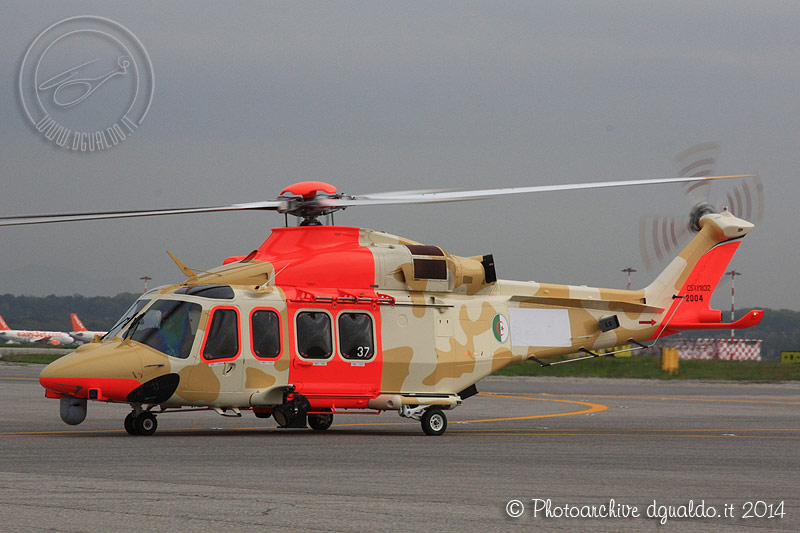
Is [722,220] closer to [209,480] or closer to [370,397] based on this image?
[370,397]

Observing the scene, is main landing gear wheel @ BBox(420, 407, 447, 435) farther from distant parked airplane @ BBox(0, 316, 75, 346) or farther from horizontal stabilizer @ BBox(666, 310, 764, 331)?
distant parked airplane @ BBox(0, 316, 75, 346)

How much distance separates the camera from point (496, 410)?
2734 cm

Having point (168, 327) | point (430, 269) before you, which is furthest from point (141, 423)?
point (430, 269)

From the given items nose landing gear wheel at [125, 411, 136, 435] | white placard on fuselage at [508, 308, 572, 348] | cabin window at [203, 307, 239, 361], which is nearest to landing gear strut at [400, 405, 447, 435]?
white placard on fuselage at [508, 308, 572, 348]

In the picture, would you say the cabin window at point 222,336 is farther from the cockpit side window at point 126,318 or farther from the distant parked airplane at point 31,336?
the distant parked airplane at point 31,336

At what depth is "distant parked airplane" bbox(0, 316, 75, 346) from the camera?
3960 inches

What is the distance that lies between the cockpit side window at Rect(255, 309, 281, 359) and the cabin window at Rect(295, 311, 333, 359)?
408 millimetres

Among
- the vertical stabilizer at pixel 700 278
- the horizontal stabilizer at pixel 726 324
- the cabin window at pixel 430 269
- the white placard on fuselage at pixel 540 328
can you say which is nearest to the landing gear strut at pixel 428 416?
the white placard on fuselage at pixel 540 328

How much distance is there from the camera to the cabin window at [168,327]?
1714 cm

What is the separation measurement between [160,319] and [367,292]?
4.00m

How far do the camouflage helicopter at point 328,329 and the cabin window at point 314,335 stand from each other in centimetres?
3

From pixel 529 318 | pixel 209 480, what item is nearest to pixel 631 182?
pixel 529 318

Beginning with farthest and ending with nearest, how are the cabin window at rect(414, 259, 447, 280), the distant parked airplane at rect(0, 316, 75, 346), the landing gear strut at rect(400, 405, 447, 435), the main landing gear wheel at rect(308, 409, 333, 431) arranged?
the distant parked airplane at rect(0, 316, 75, 346) → the main landing gear wheel at rect(308, 409, 333, 431) → the cabin window at rect(414, 259, 447, 280) → the landing gear strut at rect(400, 405, 447, 435)

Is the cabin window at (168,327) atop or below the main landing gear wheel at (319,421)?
atop
